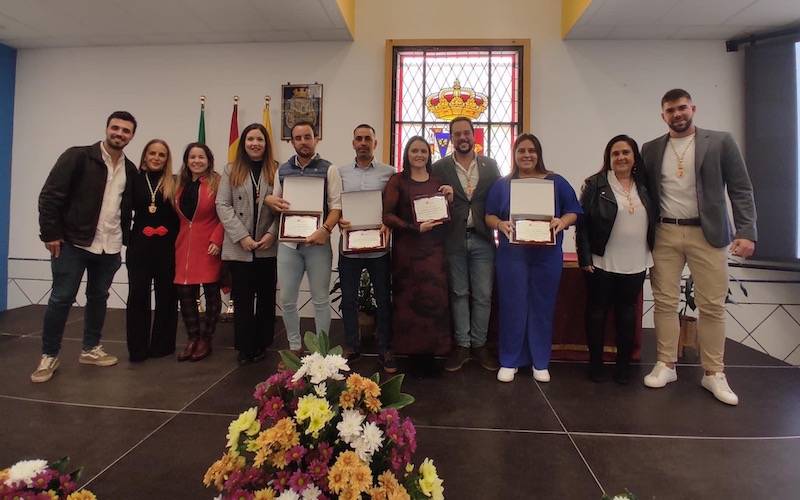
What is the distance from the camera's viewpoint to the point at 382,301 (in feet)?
8.59

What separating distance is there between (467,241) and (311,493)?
6.69 ft

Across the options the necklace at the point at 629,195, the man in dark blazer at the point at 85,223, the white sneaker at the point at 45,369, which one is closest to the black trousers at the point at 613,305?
the necklace at the point at 629,195

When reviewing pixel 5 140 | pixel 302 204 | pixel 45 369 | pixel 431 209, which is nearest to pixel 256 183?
pixel 302 204

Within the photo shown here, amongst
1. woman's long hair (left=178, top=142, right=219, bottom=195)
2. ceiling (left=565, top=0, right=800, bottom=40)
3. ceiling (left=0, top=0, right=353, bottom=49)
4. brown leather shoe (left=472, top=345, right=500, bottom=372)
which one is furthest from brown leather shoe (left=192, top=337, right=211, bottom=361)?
ceiling (left=565, top=0, right=800, bottom=40)

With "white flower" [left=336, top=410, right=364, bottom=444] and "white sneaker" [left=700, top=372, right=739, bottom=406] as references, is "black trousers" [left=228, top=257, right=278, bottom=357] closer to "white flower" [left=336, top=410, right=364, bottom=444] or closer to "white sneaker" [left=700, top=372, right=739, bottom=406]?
"white flower" [left=336, top=410, right=364, bottom=444]

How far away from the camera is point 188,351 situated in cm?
290

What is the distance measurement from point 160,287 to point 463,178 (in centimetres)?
222

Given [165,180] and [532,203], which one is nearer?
[532,203]

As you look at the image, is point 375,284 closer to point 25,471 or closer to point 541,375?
point 541,375

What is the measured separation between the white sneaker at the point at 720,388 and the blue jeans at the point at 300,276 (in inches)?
93.7

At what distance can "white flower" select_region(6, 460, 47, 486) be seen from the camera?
28.4 inches

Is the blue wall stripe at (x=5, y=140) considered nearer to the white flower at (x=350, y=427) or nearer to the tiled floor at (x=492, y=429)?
the tiled floor at (x=492, y=429)

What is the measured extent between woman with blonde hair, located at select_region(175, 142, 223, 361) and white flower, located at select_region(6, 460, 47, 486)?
85.3 inches

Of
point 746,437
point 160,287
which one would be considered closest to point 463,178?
point 746,437
